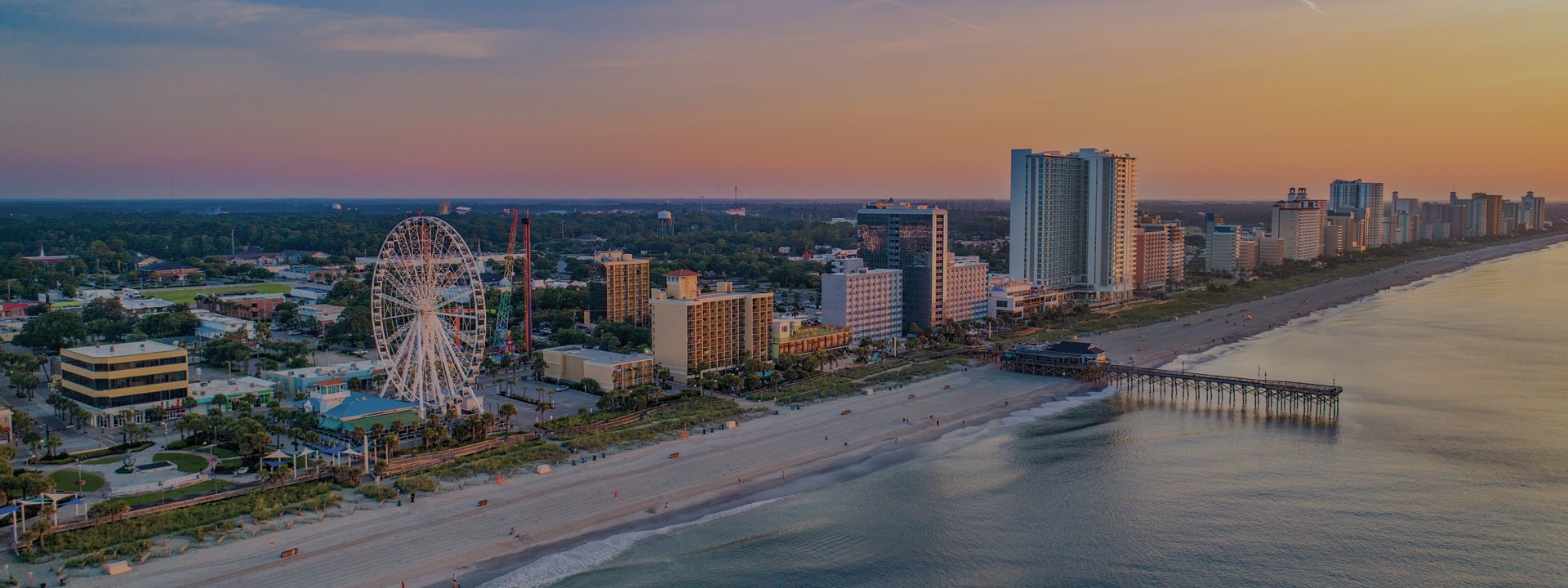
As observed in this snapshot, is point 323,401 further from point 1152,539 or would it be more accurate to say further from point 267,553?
point 1152,539

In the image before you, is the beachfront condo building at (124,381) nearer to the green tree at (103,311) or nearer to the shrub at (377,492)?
the shrub at (377,492)

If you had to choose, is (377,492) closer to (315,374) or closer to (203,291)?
(315,374)

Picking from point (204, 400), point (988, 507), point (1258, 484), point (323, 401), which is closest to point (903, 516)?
point (988, 507)

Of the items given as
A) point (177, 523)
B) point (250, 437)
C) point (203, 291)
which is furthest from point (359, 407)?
point (203, 291)

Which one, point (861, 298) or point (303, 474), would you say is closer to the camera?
point (303, 474)

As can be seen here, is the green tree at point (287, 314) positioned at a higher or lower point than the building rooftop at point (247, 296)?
lower

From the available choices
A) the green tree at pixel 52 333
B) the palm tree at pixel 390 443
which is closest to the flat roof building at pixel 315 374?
the palm tree at pixel 390 443
